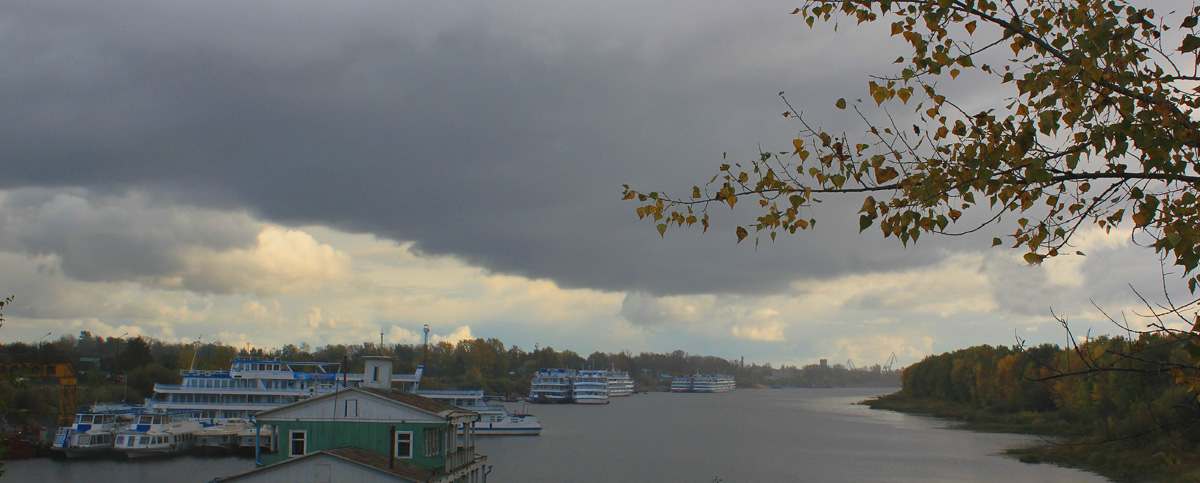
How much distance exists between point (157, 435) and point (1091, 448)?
245 feet

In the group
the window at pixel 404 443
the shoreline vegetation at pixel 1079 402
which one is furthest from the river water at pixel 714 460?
the window at pixel 404 443

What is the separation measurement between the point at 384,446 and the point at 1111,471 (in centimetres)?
5076

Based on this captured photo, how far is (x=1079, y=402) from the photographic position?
85.8m

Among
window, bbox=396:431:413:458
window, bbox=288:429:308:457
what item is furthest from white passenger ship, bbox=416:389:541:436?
window, bbox=396:431:413:458

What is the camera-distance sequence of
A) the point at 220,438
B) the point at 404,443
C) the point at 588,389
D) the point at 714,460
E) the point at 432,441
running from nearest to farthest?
the point at 404,443 → the point at 432,441 → the point at 714,460 → the point at 220,438 → the point at 588,389

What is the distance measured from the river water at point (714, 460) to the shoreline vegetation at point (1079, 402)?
4240 millimetres

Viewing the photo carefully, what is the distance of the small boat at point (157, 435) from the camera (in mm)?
61750

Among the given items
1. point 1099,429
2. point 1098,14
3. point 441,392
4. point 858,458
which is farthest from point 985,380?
point 1098,14

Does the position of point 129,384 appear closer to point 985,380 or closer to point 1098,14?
point 1098,14

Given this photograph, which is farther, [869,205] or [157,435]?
[157,435]

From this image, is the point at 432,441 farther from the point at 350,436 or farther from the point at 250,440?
the point at 250,440

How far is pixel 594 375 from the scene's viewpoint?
17500 cm

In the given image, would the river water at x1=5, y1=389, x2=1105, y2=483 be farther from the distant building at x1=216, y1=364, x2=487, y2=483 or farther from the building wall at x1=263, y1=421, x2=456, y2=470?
the building wall at x1=263, y1=421, x2=456, y2=470

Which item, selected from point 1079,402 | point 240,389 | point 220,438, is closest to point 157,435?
point 220,438
